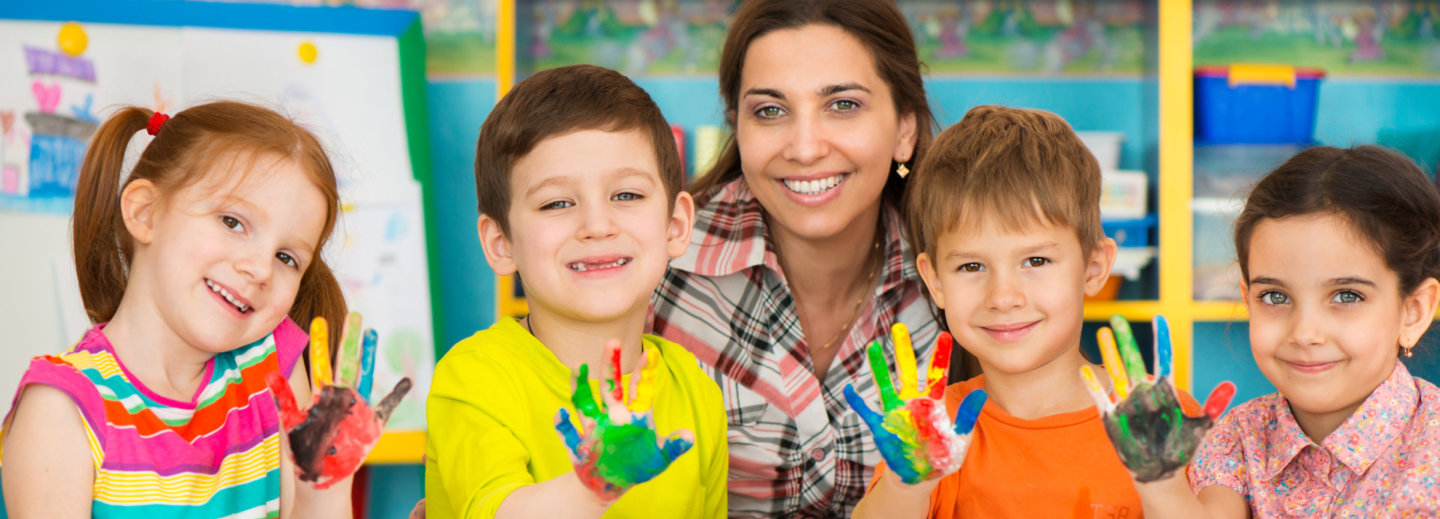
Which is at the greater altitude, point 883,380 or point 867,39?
point 867,39

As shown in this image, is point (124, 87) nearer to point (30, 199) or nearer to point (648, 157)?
point (30, 199)

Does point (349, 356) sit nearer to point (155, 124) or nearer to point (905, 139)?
point (155, 124)

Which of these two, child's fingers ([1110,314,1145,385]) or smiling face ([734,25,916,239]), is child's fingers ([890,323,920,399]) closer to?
child's fingers ([1110,314,1145,385])

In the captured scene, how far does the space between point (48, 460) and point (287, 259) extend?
1.12 feet

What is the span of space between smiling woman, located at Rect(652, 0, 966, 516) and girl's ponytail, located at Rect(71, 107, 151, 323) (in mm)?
813

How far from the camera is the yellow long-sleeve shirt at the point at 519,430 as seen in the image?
1219 mm

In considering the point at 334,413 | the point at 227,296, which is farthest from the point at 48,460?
the point at 334,413

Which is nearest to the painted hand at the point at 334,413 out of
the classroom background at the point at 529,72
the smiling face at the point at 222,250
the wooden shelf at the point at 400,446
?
the smiling face at the point at 222,250

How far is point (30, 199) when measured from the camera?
96.8 inches

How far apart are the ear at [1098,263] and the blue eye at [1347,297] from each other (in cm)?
25

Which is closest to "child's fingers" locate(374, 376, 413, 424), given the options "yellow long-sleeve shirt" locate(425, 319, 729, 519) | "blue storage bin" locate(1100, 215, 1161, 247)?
"yellow long-sleeve shirt" locate(425, 319, 729, 519)

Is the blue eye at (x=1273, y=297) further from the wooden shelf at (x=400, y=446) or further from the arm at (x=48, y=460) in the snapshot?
the wooden shelf at (x=400, y=446)

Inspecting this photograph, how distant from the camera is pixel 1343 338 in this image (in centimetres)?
124

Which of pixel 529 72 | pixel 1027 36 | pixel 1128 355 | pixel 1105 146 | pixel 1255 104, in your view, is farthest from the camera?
pixel 1027 36
